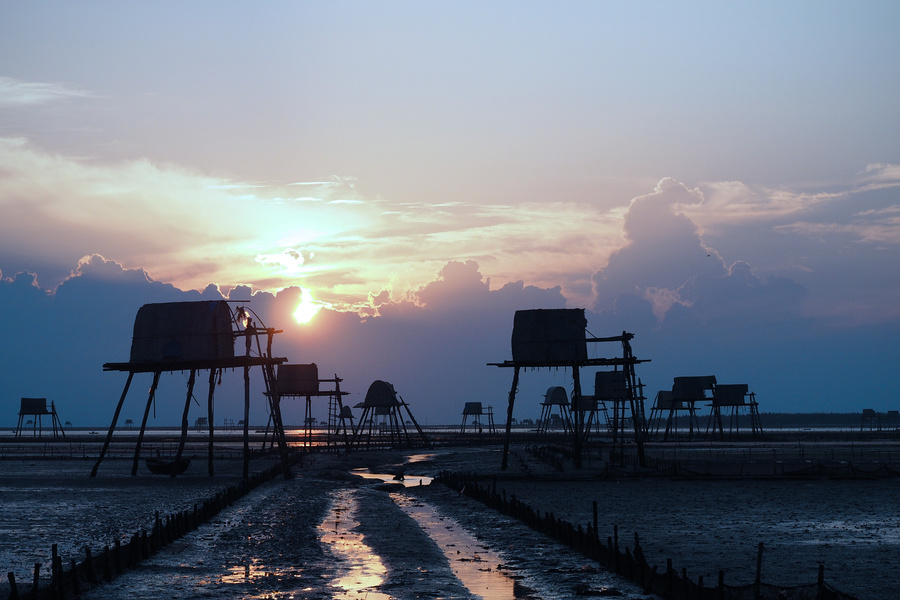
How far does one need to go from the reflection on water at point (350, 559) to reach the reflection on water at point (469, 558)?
68.4 inches

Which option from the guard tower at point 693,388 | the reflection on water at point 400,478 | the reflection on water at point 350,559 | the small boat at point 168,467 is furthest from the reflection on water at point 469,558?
the guard tower at point 693,388

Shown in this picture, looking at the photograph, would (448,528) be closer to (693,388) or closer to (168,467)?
(168,467)

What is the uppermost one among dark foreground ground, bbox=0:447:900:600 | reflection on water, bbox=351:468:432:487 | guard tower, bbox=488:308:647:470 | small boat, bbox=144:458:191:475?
guard tower, bbox=488:308:647:470

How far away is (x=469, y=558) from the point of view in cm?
2058

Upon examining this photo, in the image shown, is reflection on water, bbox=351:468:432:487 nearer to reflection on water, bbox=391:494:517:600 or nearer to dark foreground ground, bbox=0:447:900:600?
dark foreground ground, bbox=0:447:900:600

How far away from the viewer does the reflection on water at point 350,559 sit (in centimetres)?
1670

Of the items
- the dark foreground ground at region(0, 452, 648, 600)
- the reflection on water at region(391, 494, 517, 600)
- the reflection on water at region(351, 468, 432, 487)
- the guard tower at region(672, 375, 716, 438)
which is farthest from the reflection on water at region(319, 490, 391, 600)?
the guard tower at region(672, 375, 716, 438)

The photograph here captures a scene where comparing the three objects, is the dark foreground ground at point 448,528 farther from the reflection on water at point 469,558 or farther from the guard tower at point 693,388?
the guard tower at point 693,388

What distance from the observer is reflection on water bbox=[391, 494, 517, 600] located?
55.6 ft

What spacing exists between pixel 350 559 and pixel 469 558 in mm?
2715

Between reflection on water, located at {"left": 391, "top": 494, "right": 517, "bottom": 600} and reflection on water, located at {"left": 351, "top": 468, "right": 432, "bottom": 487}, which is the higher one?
reflection on water, located at {"left": 391, "top": 494, "right": 517, "bottom": 600}

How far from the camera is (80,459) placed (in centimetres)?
6550

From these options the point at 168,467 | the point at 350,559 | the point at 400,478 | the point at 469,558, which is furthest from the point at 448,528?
the point at 168,467

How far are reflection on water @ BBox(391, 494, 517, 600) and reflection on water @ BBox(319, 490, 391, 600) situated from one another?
5.70 ft
